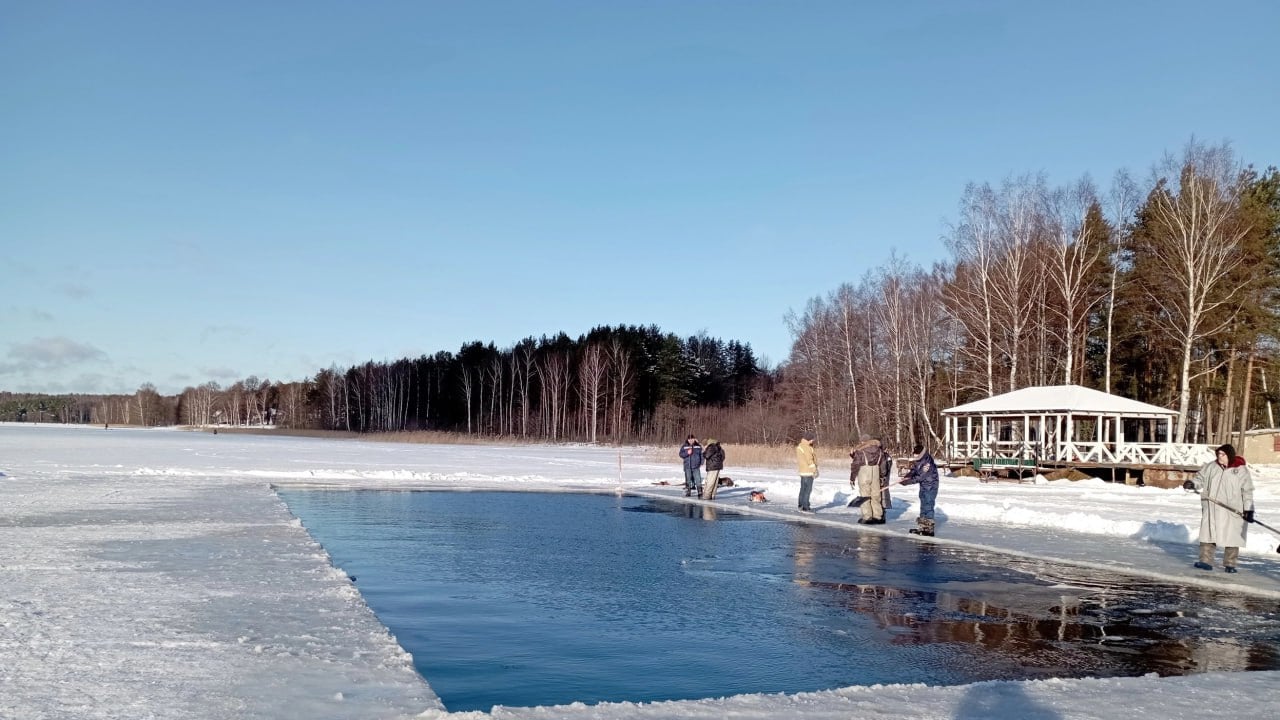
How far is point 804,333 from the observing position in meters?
74.7

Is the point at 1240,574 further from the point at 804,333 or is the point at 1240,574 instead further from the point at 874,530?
the point at 804,333

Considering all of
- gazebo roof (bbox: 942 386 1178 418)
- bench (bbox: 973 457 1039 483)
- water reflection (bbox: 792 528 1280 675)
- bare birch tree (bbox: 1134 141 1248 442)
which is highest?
bare birch tree (bbox: 1134 141 1248 442)

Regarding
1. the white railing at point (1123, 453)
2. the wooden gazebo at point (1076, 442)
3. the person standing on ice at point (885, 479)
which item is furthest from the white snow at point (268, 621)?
the white railing at point (1123, 453)

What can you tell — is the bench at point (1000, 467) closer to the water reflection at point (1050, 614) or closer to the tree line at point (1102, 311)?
the tree line at point (1102, 311)

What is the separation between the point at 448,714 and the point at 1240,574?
12.5m

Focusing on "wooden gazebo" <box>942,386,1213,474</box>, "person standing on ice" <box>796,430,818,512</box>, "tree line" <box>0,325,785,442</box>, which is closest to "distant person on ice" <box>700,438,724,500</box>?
"person standing on ice" <box>796,430,818,512</box>

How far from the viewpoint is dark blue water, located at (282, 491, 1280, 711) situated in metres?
8.12

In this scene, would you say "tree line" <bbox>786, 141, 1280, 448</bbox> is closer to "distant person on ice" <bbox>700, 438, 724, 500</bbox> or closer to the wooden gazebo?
the wooden gazebo

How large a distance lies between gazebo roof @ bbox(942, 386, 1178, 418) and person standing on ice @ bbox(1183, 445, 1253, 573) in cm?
2418

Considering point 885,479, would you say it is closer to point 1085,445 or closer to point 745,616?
point 745,616

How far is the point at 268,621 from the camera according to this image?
910 centimetres

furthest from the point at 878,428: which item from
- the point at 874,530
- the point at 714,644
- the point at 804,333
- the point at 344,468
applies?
the point at 714,644

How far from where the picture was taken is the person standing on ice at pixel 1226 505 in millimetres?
14008

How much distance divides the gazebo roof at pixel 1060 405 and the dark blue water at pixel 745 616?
74.7 ft
